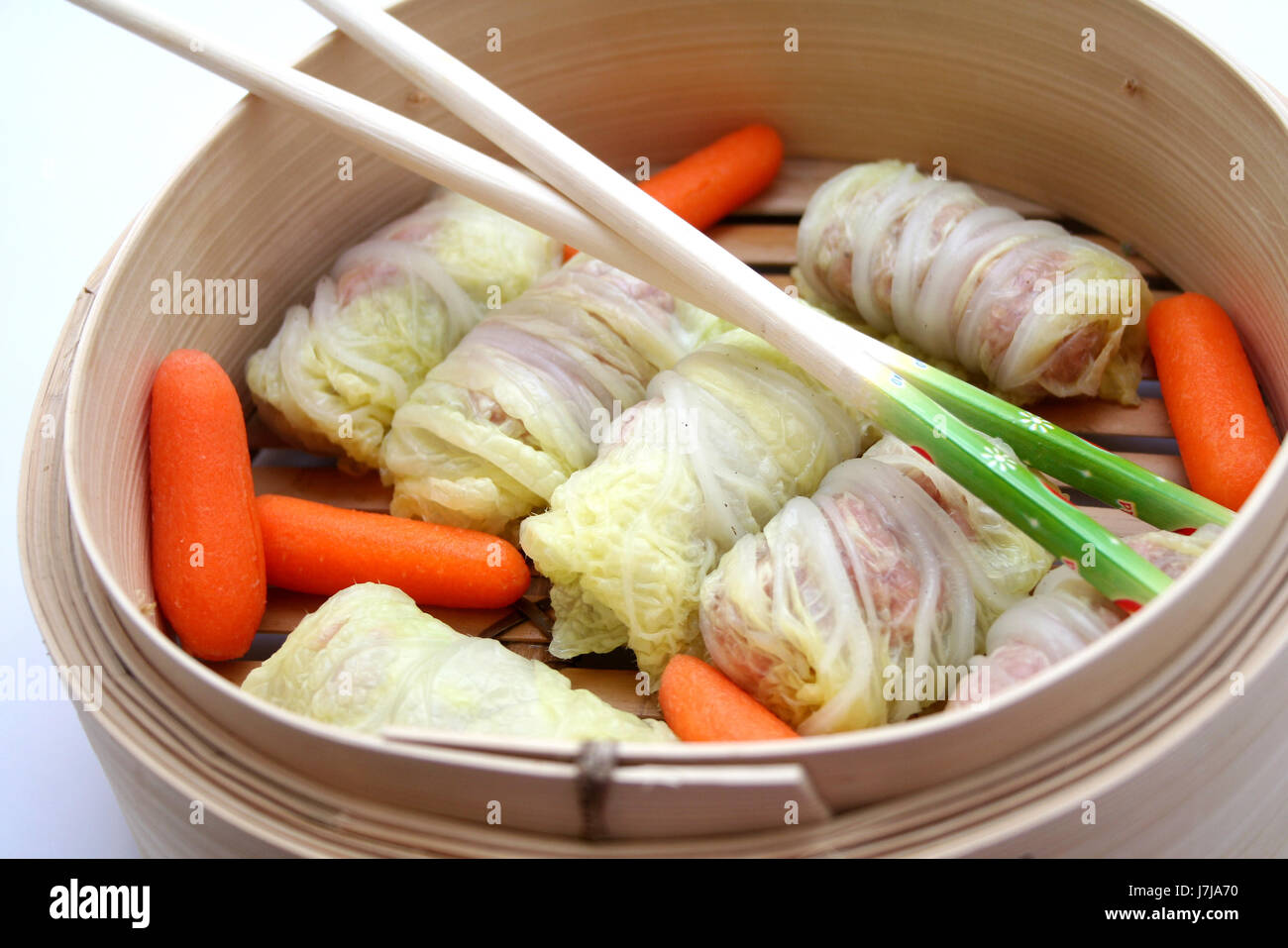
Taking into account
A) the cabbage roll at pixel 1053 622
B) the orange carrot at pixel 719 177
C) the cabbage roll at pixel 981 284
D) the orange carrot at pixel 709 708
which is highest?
the orange carrot at pixel 719 177

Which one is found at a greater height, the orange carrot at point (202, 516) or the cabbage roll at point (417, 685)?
the orange carrot at point (202, 516)

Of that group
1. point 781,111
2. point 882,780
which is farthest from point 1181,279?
point 882,780

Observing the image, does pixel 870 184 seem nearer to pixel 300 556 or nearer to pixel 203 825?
pixel 300 556

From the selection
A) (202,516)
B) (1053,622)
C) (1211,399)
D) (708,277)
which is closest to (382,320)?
(202,516)

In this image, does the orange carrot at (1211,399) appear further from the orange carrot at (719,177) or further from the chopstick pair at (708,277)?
the orange carrot at (719,177)

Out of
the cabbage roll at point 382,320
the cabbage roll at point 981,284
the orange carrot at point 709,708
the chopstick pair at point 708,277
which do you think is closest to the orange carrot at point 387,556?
the cabbage roll at point 382,320

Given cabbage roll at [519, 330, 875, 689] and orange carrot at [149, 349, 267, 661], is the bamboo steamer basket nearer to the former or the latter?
orange carrot at [149, 349, 267, 661]
